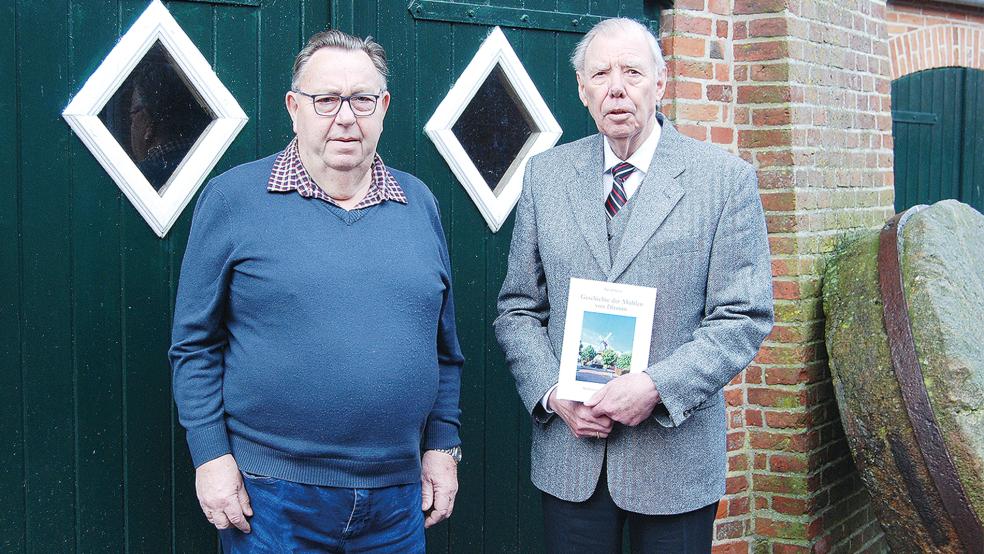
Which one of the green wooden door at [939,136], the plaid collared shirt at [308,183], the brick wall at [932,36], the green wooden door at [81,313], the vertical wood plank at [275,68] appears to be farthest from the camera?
the green wooden door at [939,136]

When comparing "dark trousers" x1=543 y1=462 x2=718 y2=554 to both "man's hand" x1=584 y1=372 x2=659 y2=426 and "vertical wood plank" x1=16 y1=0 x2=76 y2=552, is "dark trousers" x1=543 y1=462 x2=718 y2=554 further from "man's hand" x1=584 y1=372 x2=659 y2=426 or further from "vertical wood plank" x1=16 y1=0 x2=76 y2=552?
"vertical wood plank" x1=16 y1=0 x2=76 y2=552

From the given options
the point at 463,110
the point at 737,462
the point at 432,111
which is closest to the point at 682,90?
the point at 463,110

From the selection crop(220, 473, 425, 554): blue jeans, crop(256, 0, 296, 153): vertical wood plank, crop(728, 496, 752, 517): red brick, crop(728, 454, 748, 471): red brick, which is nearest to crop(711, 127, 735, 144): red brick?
crop(728, 454, 748, 471): red brick

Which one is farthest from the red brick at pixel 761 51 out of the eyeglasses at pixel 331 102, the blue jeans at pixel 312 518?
the blue jeans at pixel 312 518

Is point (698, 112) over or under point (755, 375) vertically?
over

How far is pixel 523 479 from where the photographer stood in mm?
4113

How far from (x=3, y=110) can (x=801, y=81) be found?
3.05m

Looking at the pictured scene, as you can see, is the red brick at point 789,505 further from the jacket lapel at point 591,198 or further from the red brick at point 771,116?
the jacket lapel at point 591,198

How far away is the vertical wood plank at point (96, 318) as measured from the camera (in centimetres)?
313

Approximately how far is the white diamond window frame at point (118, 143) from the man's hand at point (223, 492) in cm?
95

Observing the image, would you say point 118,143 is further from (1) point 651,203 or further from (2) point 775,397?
(2) point 775,397

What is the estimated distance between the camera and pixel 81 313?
124 inches

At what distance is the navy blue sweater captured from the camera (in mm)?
2551

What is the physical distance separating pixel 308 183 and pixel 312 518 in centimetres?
82
